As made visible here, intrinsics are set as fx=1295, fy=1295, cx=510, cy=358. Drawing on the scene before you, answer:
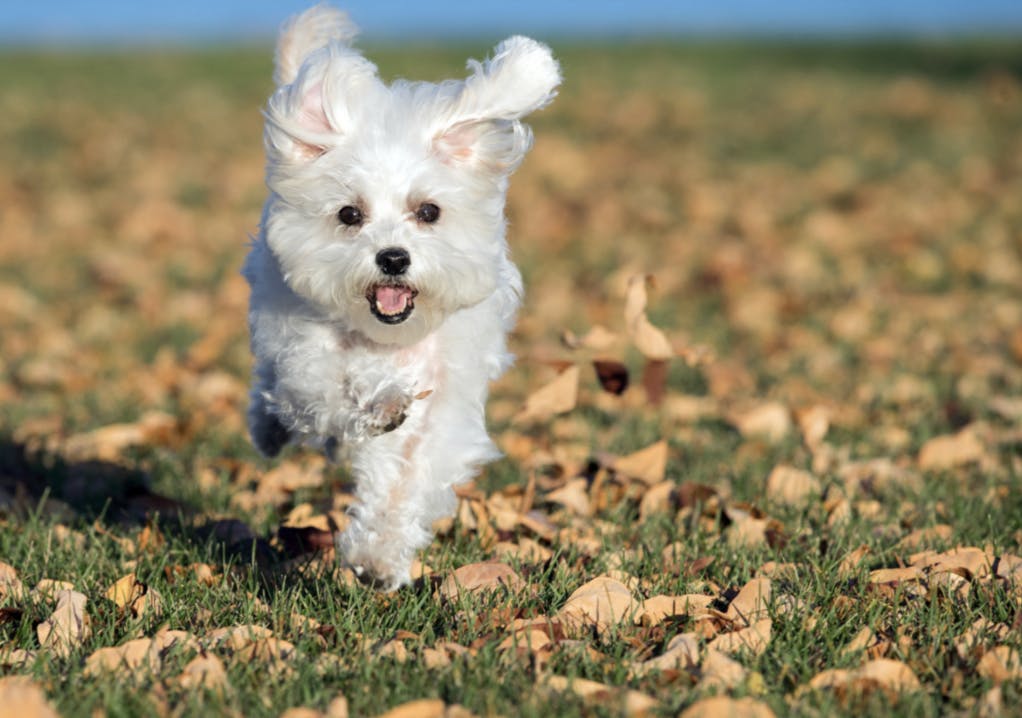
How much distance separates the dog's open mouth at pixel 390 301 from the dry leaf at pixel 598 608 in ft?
3.23

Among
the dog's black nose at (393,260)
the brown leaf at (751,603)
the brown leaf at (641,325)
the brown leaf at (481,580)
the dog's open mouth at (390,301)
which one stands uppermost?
the dog's black nose at (393,260)

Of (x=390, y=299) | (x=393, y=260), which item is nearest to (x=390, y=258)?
(x=393, y=260)

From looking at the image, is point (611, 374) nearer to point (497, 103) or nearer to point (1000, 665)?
point (497, 103)

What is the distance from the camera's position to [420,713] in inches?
118

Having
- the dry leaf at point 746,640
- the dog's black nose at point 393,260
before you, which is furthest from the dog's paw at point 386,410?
the dry leaf at point 746,640

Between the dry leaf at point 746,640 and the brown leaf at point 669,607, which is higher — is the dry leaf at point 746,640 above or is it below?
above

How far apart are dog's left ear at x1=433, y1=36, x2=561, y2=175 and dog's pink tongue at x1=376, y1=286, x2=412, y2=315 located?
49 cm

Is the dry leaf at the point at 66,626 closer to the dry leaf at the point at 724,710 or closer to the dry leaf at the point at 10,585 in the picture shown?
the dry leaf at the point at 10,585

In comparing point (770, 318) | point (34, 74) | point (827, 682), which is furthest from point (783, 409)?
point (34, 74)

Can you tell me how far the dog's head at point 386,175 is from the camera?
3.93 metres

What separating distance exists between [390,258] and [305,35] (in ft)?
3.68

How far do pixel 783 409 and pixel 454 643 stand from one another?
3246 millimetres

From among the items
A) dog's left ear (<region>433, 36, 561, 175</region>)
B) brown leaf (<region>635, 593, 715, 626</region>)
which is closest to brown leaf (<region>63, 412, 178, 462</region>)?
dog's left ear (<region>433, 36, 561, 175</region>)

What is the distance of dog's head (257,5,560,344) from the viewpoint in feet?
12.9
